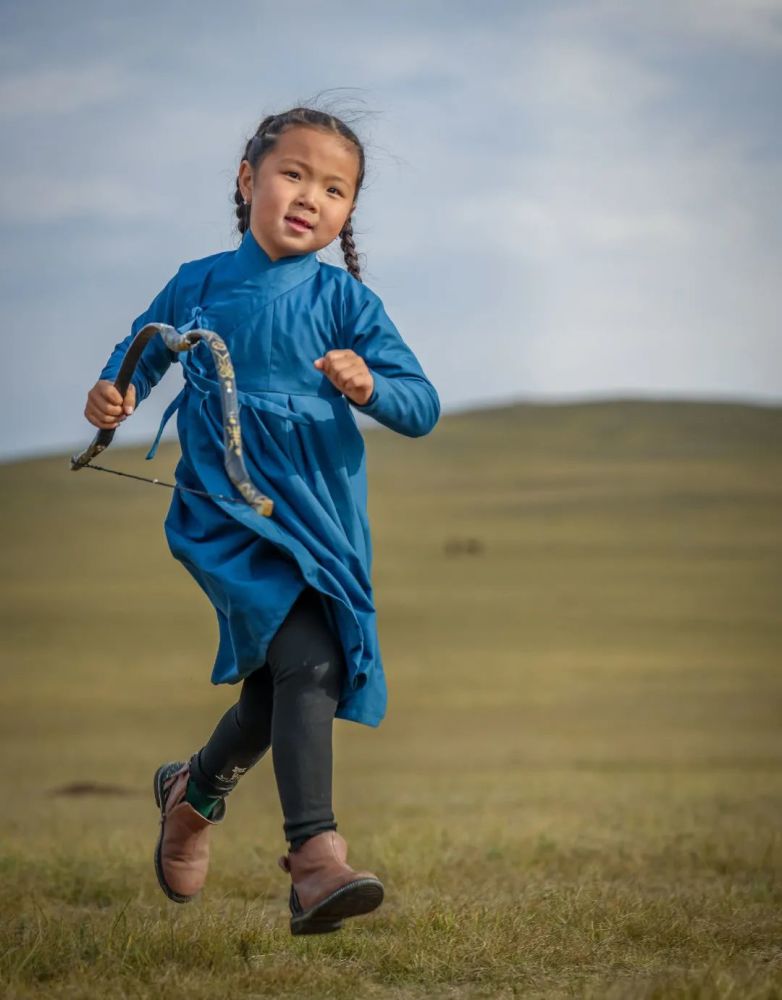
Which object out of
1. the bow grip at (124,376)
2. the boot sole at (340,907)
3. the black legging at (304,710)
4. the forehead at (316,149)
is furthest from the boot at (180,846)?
the forehead at (316,149)

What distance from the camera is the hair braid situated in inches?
182

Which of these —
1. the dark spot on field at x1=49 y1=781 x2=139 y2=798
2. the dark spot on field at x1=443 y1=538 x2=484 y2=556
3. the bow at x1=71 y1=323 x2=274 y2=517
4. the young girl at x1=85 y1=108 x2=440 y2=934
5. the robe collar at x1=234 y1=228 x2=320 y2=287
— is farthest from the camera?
the dark spot on field at x1=443 y1=538 x2=484 y2=556

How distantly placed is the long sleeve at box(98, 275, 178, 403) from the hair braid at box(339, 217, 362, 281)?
0.52m

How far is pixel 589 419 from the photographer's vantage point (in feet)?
189

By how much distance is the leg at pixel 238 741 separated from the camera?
4285mm

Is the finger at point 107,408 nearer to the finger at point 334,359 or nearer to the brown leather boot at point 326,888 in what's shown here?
the finger at point 334,359

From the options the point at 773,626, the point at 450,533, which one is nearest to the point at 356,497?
the point at 773,626

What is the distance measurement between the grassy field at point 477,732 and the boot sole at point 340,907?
12 cm

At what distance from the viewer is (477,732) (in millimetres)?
18828

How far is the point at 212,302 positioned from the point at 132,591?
98.4 feet

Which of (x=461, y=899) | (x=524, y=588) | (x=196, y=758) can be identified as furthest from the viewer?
(x=524, y=588)

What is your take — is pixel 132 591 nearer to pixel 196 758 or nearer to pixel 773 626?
pixel 773 626

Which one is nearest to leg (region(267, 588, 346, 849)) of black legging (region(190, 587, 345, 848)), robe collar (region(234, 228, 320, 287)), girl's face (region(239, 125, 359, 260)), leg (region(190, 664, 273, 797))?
black legging (region(190, 587, 345, 848))

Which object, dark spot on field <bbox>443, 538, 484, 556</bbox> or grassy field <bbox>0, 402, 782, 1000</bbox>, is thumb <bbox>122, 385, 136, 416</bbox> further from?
dark spot on field <bbox>443, 538, 484, 556</bbox>
